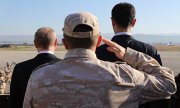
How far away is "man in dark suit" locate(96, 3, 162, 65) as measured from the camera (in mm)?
4215

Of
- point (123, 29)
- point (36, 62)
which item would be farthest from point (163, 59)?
point (123, 29)

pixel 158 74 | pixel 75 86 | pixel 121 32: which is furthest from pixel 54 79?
pixel 121 32

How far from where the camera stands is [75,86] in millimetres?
2830

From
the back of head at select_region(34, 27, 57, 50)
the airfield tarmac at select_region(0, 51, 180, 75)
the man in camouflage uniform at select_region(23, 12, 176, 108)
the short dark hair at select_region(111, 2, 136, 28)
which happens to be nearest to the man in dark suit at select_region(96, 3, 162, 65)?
the short dark hair at select_region(111, 2, 136, 28)

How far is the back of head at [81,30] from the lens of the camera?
290 cm

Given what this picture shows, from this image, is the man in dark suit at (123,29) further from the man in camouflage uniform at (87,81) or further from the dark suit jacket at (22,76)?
the man in camouflage uniform at (87,81)

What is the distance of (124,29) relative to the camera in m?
4.25

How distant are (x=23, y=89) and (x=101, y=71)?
182 centimetres

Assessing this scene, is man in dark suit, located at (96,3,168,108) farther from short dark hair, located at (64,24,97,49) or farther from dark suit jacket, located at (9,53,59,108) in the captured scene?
short dark hair, located at (64,24,97,49)

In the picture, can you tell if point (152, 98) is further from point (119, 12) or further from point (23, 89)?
point (23, 89)

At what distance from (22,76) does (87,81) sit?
5.99 ft

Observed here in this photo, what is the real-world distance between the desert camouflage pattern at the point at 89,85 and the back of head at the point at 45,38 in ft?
5.10

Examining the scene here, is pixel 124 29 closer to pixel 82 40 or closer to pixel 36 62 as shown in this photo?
pixel 36 62

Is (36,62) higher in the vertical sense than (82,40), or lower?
lower
